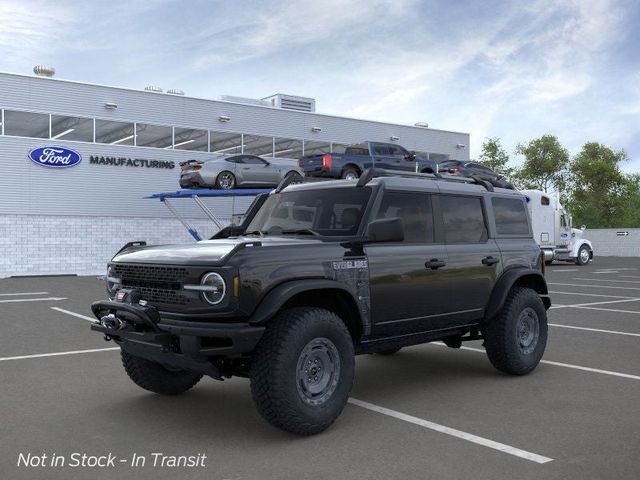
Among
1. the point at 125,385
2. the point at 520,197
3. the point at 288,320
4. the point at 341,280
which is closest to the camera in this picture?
the point at 288,320

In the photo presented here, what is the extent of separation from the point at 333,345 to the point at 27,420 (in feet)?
8.49

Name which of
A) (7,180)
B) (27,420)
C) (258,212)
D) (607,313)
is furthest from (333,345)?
(7,180)

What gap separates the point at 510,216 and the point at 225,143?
25862 millimetres

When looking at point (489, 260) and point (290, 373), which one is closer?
point (290, 373)

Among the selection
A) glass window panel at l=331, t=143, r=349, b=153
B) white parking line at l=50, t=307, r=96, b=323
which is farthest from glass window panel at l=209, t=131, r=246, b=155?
white parking line at l=50, t=307, r=96, b=323

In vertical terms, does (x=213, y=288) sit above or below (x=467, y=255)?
below

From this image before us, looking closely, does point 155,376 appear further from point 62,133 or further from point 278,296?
point 62,133

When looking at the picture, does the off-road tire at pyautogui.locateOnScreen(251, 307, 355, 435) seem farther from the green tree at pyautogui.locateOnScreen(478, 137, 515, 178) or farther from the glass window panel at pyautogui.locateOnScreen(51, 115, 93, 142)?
the green tree at pyautogui.locateOnScreen(478, 137, 515, 178)

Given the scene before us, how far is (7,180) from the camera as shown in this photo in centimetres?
2648

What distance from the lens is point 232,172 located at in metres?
23.2

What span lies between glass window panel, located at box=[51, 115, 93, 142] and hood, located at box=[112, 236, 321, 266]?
79.0ft

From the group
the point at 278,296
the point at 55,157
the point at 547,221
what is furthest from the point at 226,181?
the point at 278,296

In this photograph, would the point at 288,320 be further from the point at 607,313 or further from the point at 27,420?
the point at 607,313

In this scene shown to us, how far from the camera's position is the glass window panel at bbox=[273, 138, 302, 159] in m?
33.4
